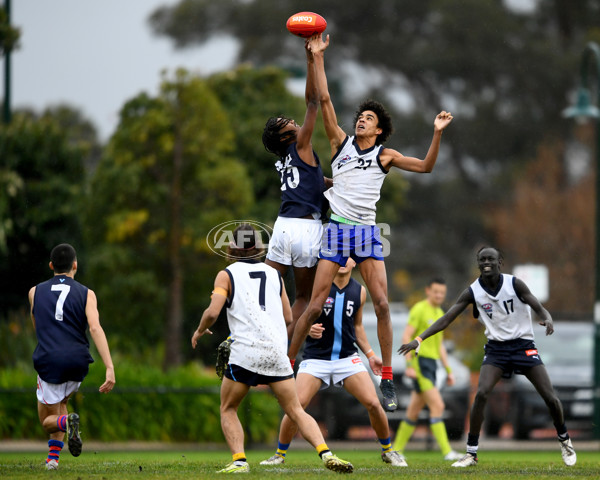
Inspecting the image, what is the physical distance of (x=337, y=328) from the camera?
11141 millimetres

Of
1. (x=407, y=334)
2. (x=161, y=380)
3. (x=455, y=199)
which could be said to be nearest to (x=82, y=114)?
(x=455, y=199)

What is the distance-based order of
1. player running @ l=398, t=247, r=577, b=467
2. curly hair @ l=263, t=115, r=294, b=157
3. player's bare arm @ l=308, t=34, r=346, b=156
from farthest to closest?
1. player running @ l=398, t=247, r=577, b=467
2. curly hair @ l=263, t=115, r=294, b=157
3. player's bare arm @ l=308, t=34, r=346, b=156

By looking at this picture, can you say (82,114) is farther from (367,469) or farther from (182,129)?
(367,469)

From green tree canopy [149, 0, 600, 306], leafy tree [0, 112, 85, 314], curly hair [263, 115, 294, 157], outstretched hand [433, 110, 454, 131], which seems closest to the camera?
outstretched hand [433, 110, 454, 131]

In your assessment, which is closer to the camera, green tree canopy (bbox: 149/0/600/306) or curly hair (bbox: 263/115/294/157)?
curly hair (bbox: 263/115/294/157)

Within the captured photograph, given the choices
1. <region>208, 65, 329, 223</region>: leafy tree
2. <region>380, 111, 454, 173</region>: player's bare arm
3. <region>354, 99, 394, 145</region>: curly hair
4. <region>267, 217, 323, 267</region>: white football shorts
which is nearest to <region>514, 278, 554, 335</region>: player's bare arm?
<region>380, 111, 454, 173</region>: player's bare arm

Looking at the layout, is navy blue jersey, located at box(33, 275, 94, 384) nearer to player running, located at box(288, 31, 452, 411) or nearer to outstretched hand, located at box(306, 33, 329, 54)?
player running, located at box(288, 31, 452, 411)

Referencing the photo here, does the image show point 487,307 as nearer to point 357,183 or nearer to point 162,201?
point 357,183

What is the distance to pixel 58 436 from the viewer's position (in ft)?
32.4

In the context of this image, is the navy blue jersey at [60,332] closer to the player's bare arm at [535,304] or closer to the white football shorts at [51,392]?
the white football shorts at [51,392]

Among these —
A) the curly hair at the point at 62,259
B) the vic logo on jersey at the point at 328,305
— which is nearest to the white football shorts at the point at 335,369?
the vic logo on jersey at the point at 328,305

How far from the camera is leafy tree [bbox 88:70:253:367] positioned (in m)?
21.5

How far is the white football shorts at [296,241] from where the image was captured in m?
10.4

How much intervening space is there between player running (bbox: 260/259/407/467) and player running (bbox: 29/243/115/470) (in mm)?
2335
